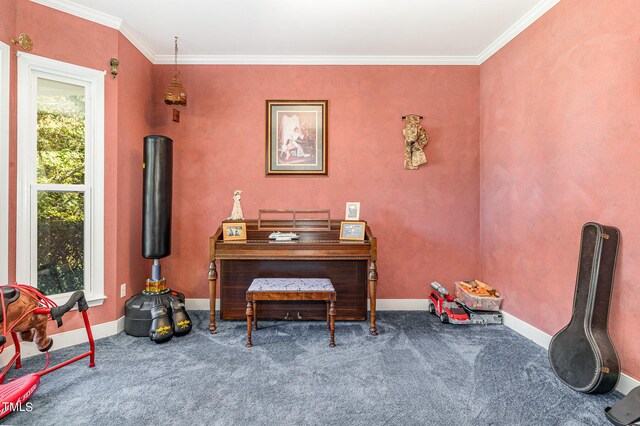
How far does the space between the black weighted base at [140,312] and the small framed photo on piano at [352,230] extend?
165cm

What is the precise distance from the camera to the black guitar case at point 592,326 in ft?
5.73

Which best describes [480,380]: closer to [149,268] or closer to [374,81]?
[374,81]

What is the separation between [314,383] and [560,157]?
243 cm

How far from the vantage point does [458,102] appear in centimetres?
328

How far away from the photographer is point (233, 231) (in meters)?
2.77

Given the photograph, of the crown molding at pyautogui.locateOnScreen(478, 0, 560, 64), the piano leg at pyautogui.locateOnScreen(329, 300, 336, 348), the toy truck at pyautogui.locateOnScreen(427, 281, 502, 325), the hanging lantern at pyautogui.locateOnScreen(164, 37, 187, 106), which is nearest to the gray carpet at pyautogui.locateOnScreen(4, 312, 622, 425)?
the piano leg at pyautogui.locateOnScreen(329, 300, 336, 348)

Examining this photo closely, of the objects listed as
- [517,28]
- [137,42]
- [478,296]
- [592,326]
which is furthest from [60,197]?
[517,28]

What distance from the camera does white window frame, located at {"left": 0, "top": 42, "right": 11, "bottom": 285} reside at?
210cm

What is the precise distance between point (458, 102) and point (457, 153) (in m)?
0.56

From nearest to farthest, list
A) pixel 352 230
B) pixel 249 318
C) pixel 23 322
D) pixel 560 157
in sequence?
pixel 23 322 → pixel 560 157 → pixel 249 318 → pixel 352 230

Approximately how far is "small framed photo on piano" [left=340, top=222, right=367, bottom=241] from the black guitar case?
1580mm

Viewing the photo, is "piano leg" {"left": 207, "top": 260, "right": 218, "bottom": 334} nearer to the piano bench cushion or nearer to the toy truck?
the piano bench cushion

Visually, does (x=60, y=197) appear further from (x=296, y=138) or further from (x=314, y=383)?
(x=314, y=383)

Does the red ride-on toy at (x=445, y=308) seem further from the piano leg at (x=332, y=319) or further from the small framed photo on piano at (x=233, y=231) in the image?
the small framed photo on piano at (x=233, y=231)
